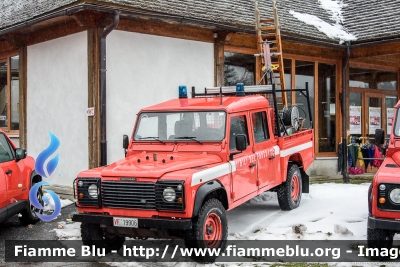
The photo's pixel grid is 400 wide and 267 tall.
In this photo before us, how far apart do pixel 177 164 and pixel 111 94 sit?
424 cm

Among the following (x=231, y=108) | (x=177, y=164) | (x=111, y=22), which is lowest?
(x=177, y=164)

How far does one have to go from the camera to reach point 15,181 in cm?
770

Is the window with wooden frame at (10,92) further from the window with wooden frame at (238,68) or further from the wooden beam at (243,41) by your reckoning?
the wooden beam at (243,41)

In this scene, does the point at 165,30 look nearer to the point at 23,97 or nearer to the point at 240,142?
the point at 23,97

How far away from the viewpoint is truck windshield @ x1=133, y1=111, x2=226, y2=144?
7.16 meters

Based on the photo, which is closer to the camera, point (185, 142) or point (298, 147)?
point (185, 142)

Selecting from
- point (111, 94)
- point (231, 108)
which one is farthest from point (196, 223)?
point (111, 94)

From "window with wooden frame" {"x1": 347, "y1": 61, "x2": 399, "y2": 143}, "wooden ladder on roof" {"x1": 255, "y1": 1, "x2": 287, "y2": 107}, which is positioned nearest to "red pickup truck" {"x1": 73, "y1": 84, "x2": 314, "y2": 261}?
"wooden ladder on roof" {"x1": 255, "y1": 1, "x2": 287, "y2": 107}

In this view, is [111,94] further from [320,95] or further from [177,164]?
[320,95]

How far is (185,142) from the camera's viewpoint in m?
7.14

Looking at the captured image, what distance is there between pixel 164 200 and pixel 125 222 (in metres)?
0.55

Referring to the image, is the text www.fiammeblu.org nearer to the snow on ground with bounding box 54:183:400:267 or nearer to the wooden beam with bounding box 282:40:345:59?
the snow on ground with bounding box 54:183:400:267

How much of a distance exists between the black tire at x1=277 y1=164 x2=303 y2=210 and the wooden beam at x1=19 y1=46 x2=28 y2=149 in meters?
6.24

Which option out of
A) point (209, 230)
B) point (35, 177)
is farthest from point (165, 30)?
point (209, 230)
